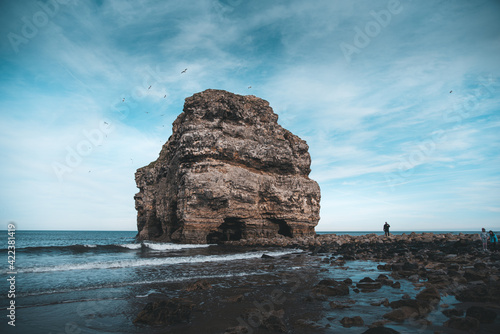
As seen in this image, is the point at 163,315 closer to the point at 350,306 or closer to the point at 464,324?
the point at 350,306

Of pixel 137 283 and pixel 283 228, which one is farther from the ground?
pixel 283 228

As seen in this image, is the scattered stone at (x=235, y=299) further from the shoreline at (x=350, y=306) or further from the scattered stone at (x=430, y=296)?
the scattered stone at (x=430, y=296)

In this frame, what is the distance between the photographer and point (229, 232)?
3384 centimetres

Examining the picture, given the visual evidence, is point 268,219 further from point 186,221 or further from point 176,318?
point 176,318

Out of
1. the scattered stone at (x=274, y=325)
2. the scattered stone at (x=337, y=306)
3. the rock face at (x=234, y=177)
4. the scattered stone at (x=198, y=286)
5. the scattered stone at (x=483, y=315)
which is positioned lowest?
the scattered stone at (x=198, y=286)

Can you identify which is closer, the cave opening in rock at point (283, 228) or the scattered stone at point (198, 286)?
the scattered stone at point (198, 286)

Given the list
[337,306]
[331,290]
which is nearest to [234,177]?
[331,290]

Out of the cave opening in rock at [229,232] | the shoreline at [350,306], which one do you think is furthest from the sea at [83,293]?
the cave opening in rock at [229,232]

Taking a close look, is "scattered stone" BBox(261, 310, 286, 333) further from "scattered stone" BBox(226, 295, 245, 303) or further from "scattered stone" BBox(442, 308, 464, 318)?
"scattered stone" BBox(442, 308, 464, 318)

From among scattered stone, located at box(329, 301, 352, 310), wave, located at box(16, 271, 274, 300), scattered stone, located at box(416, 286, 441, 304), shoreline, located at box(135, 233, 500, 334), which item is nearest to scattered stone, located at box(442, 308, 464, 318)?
shoreline, located at box(135, 233, 500, 334)

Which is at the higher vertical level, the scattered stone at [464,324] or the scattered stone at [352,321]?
the scattered stone at [464,324]

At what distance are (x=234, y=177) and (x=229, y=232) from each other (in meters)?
7.57

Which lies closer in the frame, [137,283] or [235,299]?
[235,299]

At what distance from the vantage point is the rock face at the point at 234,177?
1161 inches
